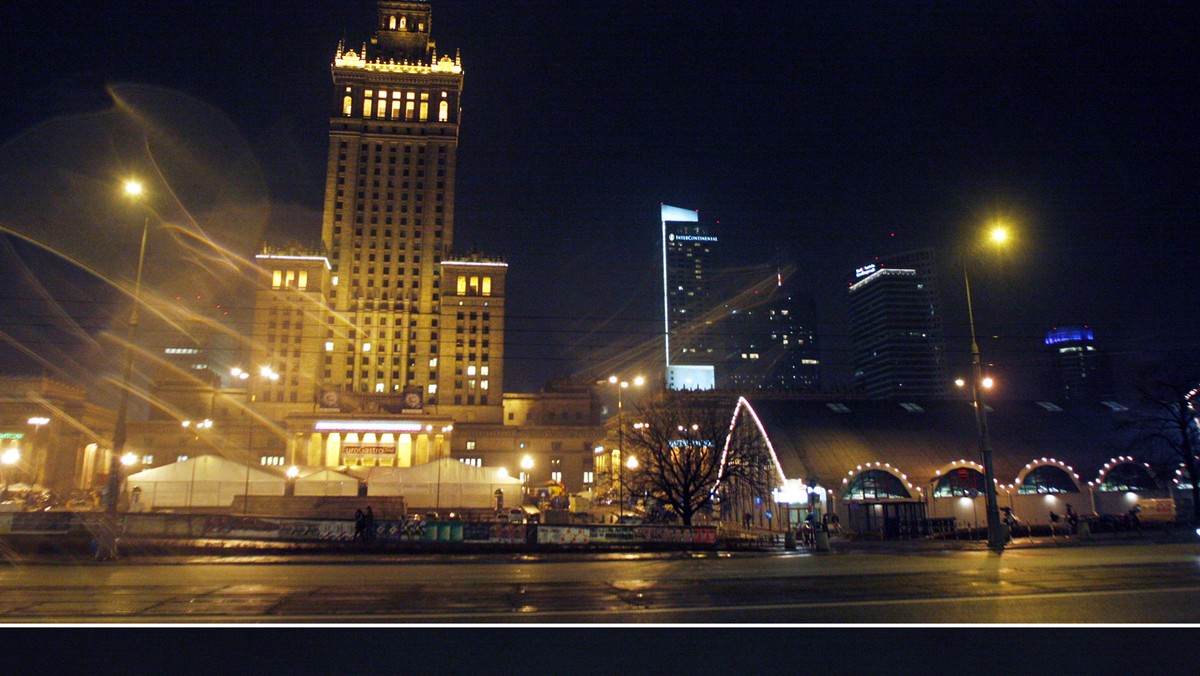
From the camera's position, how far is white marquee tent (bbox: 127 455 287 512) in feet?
161

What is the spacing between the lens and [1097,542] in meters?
31.9

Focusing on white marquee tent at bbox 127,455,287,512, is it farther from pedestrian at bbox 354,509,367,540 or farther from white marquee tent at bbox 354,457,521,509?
pedestrian at bbox 354,509,367,540

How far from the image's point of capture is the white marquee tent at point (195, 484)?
49.2 meters

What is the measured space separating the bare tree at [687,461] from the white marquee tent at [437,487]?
11822 millimetres

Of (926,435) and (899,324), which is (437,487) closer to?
(926,435)

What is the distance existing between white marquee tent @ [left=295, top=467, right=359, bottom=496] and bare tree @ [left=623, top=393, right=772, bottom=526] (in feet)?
72.0

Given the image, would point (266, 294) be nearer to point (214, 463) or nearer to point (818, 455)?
point (214, 463)

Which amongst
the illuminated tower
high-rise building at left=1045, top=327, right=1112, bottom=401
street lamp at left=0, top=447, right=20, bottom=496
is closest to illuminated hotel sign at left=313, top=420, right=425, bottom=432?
the illuminated tower

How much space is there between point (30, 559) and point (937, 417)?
56.6 metres

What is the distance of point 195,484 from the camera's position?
49.5 meters

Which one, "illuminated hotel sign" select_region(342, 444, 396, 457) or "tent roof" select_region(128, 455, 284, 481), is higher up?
"illuminated hotel sign" select_region(342, 444, 396, 457)

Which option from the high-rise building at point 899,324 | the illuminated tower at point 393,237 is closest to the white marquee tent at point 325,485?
the illuminated tower at point 393,237

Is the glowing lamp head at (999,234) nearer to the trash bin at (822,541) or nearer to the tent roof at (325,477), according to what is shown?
the trash bin at (822,541)
